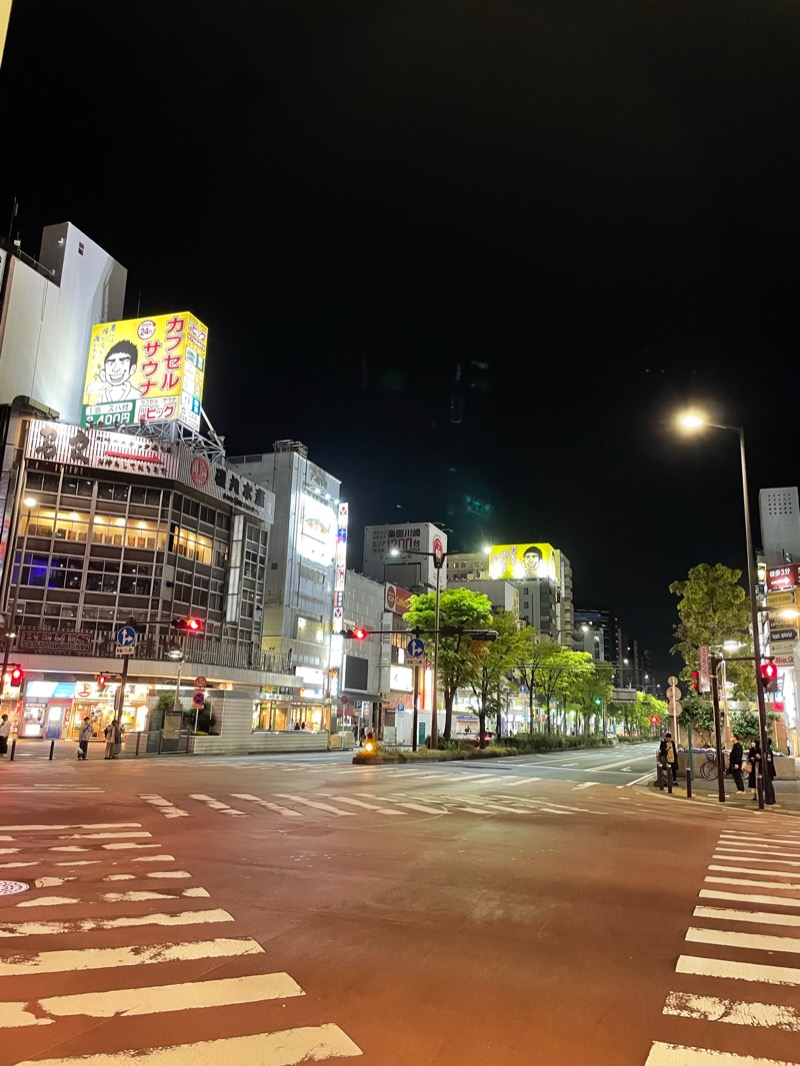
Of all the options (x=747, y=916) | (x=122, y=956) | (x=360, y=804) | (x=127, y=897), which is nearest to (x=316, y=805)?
(x=360, y=804)

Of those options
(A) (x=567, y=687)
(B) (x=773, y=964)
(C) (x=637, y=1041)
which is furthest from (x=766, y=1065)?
(A) (x=567, y=687)

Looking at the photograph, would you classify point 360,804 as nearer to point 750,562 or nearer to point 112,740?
point 750,562

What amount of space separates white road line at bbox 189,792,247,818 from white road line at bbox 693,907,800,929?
9681 millimetres

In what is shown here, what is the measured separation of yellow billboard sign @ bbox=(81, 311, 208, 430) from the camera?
176ft

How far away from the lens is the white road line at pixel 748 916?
798 centimetres

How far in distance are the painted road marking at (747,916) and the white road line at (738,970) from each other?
1738mm

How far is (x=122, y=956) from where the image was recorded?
238 inches

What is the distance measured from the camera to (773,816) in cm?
1973

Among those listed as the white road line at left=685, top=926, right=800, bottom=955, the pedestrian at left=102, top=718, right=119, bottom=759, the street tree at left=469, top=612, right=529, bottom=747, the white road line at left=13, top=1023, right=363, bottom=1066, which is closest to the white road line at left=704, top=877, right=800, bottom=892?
the white road line at left=685, top=926, right=800, bottom=955

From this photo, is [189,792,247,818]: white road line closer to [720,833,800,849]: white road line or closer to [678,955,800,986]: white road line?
[720,833,800,849]: white road line

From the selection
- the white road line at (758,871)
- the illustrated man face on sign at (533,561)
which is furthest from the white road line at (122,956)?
the illustrated man face on sign at (533,561)

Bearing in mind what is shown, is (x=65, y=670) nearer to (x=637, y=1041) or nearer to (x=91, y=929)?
(x=91, y=929)

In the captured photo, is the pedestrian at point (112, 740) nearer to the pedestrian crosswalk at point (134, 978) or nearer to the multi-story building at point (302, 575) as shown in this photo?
the multi-story building at point (302, 575)

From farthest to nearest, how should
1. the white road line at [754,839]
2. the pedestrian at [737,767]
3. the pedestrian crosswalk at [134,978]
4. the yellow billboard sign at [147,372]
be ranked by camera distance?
the yellow billboard sign at [147,372] → the pedestrian at [737,767] → the white road line at [754,839] → the pedestrian crosswalk at [134,978]
